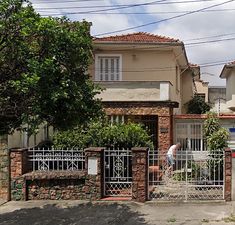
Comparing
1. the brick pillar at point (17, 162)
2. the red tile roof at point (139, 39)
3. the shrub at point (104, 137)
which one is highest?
the red tile roof at point (139, 39)

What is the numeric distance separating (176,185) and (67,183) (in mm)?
3353

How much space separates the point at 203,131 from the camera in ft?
58.0

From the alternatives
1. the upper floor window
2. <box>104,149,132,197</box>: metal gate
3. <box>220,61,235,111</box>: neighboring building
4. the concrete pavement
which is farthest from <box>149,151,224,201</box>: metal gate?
<box>220,61,235,111</box>: neighboring building

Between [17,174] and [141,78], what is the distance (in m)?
10.8

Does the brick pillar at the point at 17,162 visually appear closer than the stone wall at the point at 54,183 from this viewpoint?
No

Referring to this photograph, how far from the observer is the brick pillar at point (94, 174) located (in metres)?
12.2

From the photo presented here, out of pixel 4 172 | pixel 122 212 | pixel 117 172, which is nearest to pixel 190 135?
pixel 117 172

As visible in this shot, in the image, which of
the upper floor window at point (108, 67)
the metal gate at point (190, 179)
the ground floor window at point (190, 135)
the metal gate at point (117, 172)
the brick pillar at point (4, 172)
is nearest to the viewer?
the metal gate at point (190, 179)

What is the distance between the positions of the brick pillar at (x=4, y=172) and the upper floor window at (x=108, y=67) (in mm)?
9531

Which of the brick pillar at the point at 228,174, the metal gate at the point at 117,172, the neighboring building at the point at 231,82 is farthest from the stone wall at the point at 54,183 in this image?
the neighboring building at the point at 231,82

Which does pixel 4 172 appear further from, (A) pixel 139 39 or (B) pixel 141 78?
(A) pixel 139 39

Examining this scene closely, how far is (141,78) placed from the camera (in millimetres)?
21719

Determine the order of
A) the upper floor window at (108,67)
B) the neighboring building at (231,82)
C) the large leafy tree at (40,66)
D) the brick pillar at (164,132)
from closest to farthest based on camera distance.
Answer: the large leafy tree at (40,66)
the brick pillar at (164,132)
the upper floor window at (108,67)
the neighboring building at (231,82)

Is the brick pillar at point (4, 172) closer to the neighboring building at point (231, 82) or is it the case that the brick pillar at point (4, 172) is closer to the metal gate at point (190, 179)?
the metal gate at point (190, 179)
